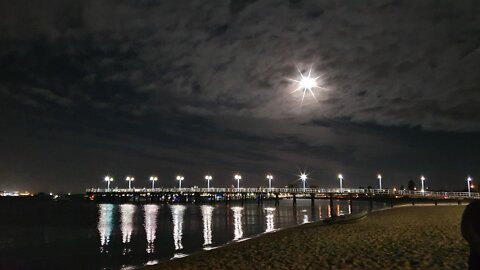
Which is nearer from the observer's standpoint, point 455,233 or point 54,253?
point 455,233

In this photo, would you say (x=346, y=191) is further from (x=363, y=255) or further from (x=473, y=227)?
(x=473, y=227)

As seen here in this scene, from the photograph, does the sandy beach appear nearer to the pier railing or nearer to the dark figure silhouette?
the dark figure silhouette

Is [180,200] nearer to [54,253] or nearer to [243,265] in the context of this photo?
[54,253]

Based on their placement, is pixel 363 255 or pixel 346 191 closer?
pixel 363 255

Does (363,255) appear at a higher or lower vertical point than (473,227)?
lower

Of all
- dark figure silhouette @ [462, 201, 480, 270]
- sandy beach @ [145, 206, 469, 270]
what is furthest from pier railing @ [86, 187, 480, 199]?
dark figure silhouette @ [462, 201, 480, 270]

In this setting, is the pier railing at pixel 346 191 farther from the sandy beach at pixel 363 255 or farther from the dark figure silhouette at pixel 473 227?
the dark figure silhouette at pixel 473 227

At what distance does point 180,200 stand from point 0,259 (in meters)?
169

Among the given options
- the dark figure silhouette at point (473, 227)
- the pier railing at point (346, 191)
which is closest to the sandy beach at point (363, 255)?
the dark figure silhouette at point (473, 227)

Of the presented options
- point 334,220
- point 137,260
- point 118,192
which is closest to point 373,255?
point 137,260

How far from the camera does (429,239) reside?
59.7 feet

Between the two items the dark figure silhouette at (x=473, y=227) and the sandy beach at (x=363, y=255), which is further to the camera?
the sandy beach at (x=363, y=255)

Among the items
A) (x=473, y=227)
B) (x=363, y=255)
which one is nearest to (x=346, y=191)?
(x=363, y=255)

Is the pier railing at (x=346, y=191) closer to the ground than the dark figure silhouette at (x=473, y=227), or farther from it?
closer to the ground
